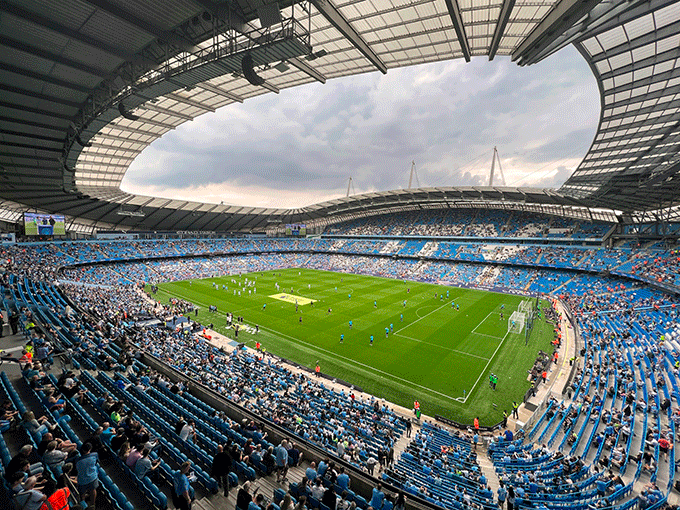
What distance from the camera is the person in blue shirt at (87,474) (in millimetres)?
5316

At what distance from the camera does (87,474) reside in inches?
213

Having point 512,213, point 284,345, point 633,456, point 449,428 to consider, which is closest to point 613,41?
point 633,456

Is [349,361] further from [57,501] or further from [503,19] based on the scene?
[503,19]

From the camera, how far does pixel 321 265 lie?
2726 inches

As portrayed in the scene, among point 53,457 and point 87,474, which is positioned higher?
point 53,457

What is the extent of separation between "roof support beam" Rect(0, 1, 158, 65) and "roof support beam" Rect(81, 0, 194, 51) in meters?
1.37

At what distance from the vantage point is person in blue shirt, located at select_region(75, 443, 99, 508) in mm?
5316

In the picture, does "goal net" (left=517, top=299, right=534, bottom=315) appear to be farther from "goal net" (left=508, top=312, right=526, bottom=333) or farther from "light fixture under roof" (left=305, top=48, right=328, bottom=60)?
"light fixture under roof" (left=305, top=48, right=328, bottom=60)

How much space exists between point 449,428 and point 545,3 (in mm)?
17530

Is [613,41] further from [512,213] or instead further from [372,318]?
[512,213]

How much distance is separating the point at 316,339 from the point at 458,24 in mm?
23160

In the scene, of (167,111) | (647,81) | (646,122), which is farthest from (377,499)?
(167,111)

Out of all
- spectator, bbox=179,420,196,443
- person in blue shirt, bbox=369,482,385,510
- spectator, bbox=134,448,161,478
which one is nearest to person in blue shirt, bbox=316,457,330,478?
person in blue shirt, bbox=369,482,385,510

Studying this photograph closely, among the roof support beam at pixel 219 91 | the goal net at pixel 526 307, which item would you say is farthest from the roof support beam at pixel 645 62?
the goal net at pixel 526 307
